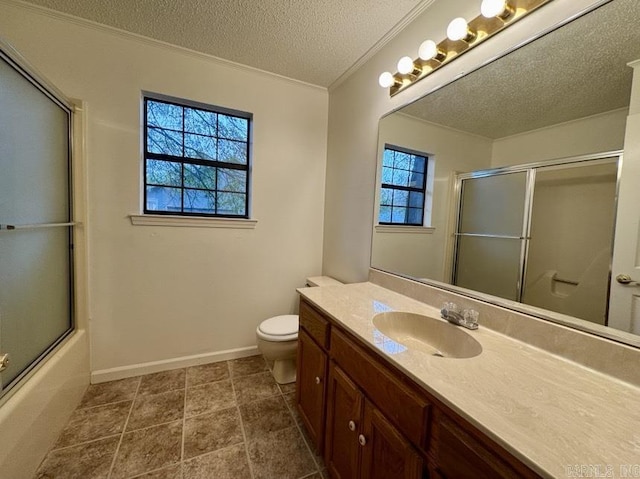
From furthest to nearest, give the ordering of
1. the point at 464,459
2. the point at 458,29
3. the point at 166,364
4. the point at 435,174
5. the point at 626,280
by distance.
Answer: the point at 166,364, the point at 435,174, the point at 458,29, the point at 626,280, the point at 464,459

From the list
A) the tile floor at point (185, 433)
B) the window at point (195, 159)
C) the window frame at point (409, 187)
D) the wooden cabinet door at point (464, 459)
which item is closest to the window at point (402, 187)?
the window frame at point (409, 187)

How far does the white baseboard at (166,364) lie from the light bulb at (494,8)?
8.75 ft

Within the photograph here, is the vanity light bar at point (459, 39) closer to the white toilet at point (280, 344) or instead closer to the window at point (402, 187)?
the window at point (402, 187)

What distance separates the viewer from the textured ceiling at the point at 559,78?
81 cm

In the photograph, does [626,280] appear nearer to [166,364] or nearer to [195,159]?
[195,159]

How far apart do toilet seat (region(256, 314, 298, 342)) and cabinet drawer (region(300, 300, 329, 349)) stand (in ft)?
1.20

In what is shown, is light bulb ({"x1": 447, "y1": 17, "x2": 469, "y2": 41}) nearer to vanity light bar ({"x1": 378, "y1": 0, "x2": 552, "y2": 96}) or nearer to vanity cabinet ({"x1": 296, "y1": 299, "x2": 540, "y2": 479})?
vanity light bar ({"x1": 378, "y1": 0, "x2": 552, "y2": 96})

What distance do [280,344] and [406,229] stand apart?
46.2 inches

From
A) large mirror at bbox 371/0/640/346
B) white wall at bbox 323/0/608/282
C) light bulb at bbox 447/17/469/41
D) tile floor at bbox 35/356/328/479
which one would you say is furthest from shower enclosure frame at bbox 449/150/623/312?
tile floor at bbox 35/356/328/479

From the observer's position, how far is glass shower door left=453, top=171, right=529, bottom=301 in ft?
3.55

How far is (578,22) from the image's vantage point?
884 millimetres

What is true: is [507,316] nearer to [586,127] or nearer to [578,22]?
[586,127]

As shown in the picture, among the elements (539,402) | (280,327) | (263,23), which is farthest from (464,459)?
(263,23)

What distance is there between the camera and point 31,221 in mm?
1342
